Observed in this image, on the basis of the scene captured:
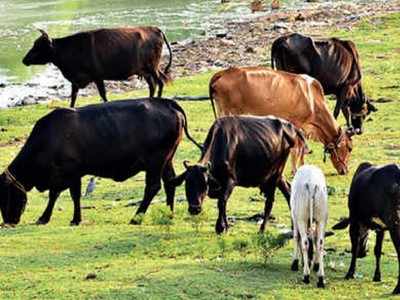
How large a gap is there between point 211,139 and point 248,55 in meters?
20.8

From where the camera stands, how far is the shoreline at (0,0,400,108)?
96.4 ft

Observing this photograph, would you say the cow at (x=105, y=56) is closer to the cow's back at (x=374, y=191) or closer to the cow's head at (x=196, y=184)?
the cow's head at (x=196, y=184)

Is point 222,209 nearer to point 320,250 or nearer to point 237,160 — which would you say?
point 237,160

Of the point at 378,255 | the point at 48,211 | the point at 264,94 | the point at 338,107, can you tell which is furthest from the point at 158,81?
Result: the point at 378,255

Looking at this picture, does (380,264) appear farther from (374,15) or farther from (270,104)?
(374,15)

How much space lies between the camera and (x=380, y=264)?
36.5ft

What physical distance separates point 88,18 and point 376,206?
124ft

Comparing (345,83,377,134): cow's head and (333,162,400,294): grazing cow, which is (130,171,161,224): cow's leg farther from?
(345,83,377,134): cow's head

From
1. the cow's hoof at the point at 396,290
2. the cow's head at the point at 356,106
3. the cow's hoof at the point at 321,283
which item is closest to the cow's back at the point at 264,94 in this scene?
the cow's head at the point at 356,106

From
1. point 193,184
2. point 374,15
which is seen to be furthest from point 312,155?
point 374,15

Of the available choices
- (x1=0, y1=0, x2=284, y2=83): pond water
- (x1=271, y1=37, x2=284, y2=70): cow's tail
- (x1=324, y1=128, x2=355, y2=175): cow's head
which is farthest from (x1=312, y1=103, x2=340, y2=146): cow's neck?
(x1=0, y1=0, x2=284, y2=83): pond water

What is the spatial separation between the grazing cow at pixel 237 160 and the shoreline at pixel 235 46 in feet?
51.2

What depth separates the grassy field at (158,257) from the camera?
9.80 meters

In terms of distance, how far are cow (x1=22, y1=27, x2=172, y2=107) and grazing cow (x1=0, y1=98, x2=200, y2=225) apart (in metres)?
8.40
